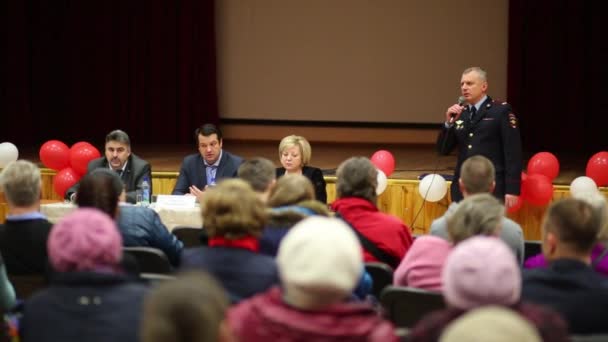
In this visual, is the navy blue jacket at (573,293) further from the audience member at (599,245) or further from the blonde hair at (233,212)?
the blonde hair at (233,212)

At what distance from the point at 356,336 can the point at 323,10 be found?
27.9 ft

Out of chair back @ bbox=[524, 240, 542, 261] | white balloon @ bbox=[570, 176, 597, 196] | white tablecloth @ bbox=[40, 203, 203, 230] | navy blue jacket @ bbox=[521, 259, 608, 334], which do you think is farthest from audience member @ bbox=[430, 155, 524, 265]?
white balloon @ bbox=[570, 176, 597, 196]

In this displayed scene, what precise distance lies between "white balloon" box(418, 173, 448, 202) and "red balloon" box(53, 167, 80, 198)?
2758 millimetres

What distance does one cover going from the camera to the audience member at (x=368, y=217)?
390 cm

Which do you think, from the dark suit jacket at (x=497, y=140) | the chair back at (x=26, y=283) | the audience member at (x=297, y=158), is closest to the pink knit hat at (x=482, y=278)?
the chair back at (x=26, y=283)

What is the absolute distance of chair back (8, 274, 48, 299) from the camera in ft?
11.8

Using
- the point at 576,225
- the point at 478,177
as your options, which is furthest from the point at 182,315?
the point at 478,177

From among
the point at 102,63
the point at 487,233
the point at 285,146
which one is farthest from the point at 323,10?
the point at 487,233

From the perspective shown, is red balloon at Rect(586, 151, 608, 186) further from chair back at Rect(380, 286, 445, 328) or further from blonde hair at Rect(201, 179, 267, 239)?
blonde hair at Rect(201, 179, 267, 239)

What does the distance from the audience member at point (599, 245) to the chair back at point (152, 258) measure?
1464 mm

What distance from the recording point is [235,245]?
118 inches

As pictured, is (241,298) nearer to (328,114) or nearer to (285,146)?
(285,146)

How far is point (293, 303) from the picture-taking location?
7.82 feet

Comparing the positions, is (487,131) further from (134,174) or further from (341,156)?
(341,156)
